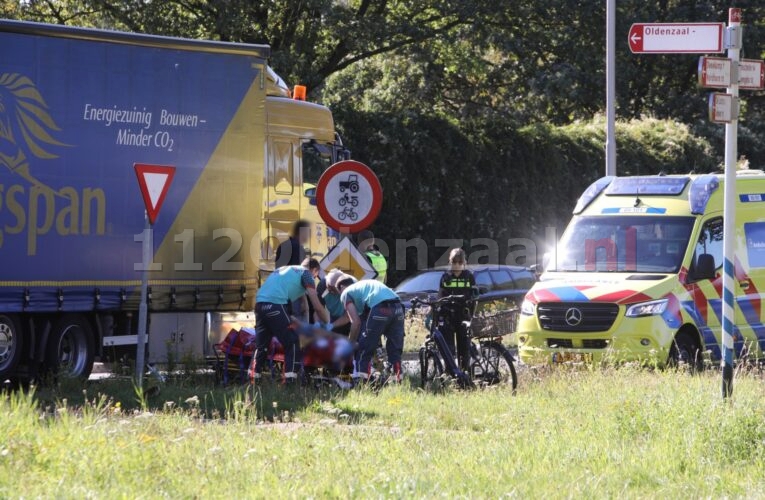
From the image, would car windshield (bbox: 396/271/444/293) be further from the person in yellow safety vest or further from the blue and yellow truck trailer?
the blue and yellow truck trailer

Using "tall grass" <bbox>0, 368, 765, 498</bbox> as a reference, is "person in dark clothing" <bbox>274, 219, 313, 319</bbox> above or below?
above

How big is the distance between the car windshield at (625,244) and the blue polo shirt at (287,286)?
4.02 meters

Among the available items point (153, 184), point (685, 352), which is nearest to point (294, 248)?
point (153, 184)

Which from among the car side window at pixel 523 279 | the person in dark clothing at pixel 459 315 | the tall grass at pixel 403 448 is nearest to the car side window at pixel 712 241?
the person in dark clothing at pixel 459 315

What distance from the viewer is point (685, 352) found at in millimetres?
14680

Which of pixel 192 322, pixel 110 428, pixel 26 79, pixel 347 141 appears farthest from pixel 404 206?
pixel 110 428

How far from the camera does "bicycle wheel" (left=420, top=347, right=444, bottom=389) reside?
13.2 metres

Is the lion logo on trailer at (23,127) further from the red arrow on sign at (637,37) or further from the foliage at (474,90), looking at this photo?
the foliage at (474,90)

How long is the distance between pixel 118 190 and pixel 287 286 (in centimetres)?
227

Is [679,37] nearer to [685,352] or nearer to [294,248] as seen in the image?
[685,352]

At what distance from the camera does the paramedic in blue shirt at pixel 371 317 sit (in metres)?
13.0

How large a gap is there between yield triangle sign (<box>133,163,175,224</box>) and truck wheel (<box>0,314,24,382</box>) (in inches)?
79.2

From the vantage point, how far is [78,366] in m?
13.8

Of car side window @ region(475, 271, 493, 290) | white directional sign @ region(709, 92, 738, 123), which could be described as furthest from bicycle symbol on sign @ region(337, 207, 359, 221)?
car side window @ region(475, 271, 493, 290)
